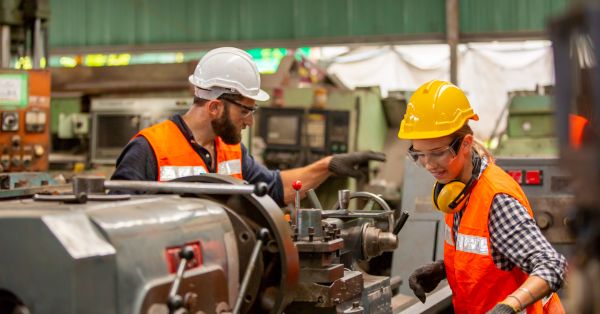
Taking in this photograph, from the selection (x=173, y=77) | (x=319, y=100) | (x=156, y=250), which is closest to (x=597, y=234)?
(x=156, y=250)

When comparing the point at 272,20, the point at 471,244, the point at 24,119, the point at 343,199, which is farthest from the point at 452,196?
the point at 272,20

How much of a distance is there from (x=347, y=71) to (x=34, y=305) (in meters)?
6.65

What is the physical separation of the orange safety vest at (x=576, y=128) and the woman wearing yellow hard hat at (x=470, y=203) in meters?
0.87

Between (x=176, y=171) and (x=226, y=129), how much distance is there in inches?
7.8

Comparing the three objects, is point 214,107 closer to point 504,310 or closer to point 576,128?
point 504,310

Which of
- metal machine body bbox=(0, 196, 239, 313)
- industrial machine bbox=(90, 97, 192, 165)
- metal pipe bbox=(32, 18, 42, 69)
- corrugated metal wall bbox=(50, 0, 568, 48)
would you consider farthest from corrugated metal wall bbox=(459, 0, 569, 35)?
metal machine body bbox=(0, 196, 239, 313)

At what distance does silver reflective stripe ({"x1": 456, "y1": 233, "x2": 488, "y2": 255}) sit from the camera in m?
1.82

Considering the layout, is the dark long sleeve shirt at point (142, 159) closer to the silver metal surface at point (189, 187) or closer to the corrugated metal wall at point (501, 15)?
the silver metal surface at point (189, 187)

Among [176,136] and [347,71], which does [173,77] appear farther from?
[176,136]

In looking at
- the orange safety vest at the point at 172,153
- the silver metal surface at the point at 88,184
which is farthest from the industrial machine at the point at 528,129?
the silver metal surface at the point at 88,184

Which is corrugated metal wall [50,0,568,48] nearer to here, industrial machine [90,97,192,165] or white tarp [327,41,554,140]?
white tarp [327,41,554,140]

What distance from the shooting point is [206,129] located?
7.75 feet

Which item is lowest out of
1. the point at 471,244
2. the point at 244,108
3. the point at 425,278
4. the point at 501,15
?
the point at 425,278

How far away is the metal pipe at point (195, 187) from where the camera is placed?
1.42 metres
